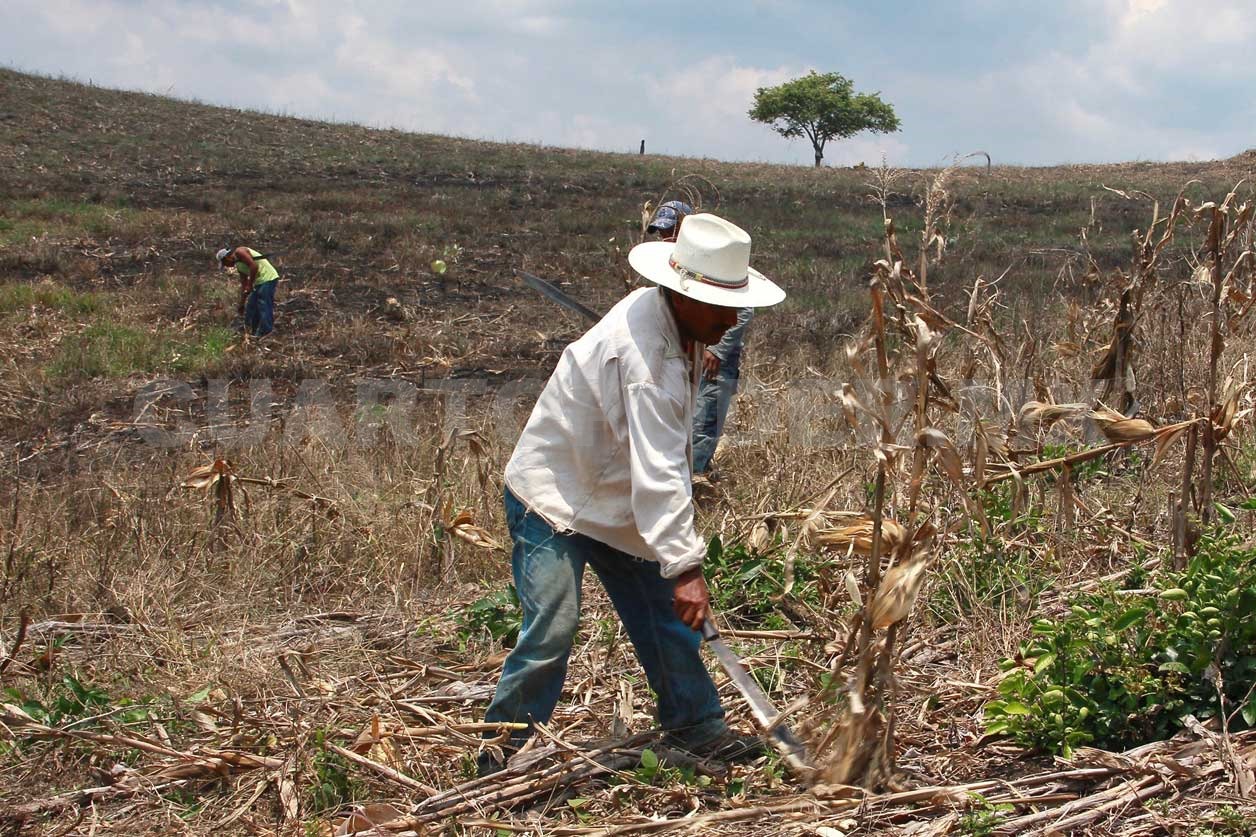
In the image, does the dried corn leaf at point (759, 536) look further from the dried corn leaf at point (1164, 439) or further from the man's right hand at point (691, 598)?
the dried corn leaf at point (1164, 439)

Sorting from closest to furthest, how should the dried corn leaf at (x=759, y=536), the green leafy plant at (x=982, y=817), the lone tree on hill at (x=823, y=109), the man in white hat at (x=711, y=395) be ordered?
the green leafy plant at (x=982, y=817) → the dried corn leaf at (x=759, y=536) → the man in white hat at (x=711, y=395) → the lone tree on hill at (x=823, y=109)

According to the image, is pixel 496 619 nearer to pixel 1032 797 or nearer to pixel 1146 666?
pixel 1032 797

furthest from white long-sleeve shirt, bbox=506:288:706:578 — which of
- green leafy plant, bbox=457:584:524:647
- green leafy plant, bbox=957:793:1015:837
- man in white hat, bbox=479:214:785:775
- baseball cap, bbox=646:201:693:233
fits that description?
baseball cap, bbox=646:201:693:233

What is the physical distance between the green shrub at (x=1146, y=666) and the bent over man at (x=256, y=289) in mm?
11381

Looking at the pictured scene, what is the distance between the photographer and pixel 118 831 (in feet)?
10.2

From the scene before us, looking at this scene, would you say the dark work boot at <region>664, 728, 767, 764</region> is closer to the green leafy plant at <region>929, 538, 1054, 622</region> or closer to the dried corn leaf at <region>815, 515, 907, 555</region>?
the dried corn leaf at <region>815, 515, 907, 555</region>

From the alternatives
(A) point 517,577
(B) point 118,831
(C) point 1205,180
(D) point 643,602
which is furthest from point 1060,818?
(C) point 1205,180

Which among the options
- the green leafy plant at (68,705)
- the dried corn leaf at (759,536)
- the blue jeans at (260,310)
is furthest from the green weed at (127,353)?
the dried corn leaf at (759,536)

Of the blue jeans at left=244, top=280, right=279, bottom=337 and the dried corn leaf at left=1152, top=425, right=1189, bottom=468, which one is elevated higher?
the dried corn leaf at left=1152, top=425, right=1189, bottom=468

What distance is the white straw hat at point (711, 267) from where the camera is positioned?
280cm

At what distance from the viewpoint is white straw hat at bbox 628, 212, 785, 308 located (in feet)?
9.20

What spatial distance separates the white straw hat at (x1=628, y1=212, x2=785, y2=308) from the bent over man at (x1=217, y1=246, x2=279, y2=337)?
1083 cm

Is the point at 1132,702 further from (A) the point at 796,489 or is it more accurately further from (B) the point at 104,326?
(B) the point at 104,326

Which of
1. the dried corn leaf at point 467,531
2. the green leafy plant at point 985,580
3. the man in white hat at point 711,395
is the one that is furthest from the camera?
the man in white hat at point 711,395
